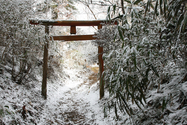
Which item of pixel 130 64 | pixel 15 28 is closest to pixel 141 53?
pixel 130 64

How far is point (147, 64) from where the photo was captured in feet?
5.68

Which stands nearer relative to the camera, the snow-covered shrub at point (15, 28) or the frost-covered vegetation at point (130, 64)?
the frost-covered vegetation at point (130, 64)

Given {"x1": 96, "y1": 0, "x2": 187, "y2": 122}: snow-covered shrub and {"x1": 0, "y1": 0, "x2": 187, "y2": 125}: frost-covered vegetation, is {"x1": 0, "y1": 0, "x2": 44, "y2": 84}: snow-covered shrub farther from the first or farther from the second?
{"x1": 96, "y1": 0, "x2": 187, "y2": 122}: snow-covered shrub

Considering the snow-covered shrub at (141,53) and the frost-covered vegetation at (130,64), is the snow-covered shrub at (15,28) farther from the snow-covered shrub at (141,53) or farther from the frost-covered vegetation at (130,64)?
the snow-covered shrub at (141,53)

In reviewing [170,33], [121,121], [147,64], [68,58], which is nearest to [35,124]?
[121,121]

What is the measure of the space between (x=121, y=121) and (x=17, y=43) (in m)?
3.40

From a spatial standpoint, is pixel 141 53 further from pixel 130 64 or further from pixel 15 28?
pixel 15 28

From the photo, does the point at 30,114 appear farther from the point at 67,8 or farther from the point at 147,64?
the point at 67,8

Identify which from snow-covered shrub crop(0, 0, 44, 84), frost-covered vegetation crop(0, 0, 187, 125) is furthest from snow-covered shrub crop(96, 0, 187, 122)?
snow-covered shrub crop(0, 0, 44, 84)

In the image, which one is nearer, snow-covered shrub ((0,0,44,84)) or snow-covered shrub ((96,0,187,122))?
snow-covered shrub ((96,0,187,122))

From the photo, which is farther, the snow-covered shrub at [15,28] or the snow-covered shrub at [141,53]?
the snow-covered shrub at [15,28]

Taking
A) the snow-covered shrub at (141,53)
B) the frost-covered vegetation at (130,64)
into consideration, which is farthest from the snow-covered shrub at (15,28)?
the snow-covered shrub at (141,53)

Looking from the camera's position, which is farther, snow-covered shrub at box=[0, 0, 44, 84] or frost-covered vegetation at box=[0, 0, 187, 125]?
snow-covered shrub at box=[0, 0, 44, 84]

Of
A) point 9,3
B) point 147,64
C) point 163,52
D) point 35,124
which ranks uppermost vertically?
point 9,3
